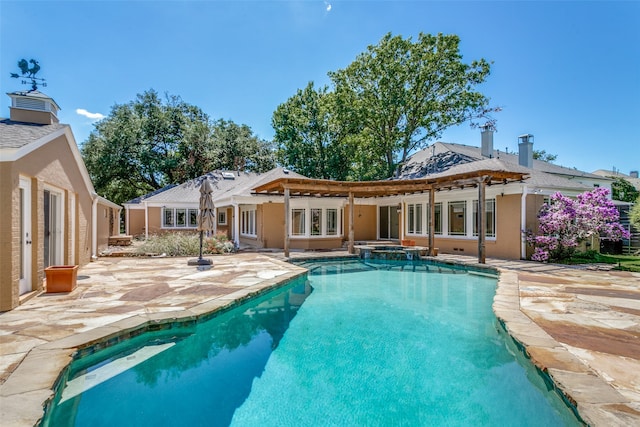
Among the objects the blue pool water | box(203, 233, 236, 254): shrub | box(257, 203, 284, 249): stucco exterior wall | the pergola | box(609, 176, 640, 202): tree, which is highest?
box(609, 176, 640, 202): tree

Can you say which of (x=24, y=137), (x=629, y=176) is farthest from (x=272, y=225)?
(x=629, y=176)

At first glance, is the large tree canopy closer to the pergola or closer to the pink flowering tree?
the pergola

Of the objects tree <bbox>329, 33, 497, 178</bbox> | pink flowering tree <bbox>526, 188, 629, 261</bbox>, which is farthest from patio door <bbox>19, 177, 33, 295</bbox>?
tree <bbox>329, 33, 497, 178</bbox>

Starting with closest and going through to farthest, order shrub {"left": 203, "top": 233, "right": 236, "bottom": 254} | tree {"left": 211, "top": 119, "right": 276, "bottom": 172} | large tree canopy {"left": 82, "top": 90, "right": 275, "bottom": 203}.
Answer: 1. shrub {"left": 203, "top": 233, "right": 236, "bottom": 254}
2. large tree canopy {"left": 82, "top": 90, "right": 275, "bottom": 203}
3. tree {"left": 211, "top": 119, "right": 276, "bottom": 172}

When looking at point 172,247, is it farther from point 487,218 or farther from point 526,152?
point 526,152

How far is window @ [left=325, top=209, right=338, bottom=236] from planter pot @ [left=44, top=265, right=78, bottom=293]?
12340mm

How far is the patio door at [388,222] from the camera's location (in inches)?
775

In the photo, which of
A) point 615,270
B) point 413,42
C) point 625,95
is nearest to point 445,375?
point 615,270

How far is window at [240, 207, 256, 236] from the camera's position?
18.8 meters

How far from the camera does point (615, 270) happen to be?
412 inches

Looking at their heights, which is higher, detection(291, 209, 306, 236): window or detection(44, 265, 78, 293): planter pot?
detection(291, 209, 306, 236): window

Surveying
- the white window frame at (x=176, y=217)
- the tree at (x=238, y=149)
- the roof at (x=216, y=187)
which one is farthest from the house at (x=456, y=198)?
the tree at (x=238, y=149)

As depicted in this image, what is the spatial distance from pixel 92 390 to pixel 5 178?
3.76 m

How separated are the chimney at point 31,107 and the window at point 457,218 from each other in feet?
49.6
